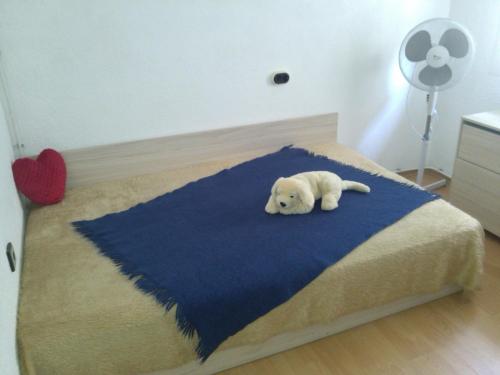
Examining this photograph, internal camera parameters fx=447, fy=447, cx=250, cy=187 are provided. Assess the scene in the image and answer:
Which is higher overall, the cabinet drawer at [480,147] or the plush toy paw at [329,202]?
the cabinet drawer at [480,147]

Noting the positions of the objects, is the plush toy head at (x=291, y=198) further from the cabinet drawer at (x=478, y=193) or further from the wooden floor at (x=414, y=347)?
the cabinet drawer at (x=478, y=193)

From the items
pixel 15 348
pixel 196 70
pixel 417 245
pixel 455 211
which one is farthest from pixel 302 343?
pixel 196 70

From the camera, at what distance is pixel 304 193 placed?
204 centimetres

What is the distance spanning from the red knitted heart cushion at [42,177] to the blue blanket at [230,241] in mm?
271

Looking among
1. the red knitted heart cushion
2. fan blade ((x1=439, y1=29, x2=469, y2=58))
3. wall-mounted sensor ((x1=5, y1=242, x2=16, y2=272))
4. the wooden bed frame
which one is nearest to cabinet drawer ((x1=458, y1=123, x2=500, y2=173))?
fan blade ((x1=439, y1=29, x2=469, y2=58))

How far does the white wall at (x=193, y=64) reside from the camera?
7.29ft

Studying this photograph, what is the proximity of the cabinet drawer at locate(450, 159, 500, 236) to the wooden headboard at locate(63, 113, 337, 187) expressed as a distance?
824mm

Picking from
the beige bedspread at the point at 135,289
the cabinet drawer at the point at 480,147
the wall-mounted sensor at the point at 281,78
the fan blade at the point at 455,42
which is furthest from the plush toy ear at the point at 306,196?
the fan blade at the point at 455,42

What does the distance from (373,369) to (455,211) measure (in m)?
0.83

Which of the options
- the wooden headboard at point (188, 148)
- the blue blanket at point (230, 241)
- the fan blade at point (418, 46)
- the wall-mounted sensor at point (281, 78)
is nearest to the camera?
the blue blanket at point (230, 241)

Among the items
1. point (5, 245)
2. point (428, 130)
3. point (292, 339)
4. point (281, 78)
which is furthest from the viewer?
point (428, 130)

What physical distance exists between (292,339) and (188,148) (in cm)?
128

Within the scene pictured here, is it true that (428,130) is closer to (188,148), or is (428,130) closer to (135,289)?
(188,148)

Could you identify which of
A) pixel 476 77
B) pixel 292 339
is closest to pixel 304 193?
pixel 292 339
